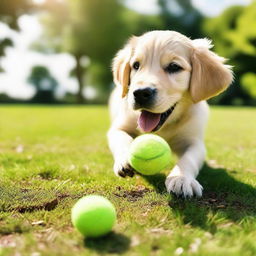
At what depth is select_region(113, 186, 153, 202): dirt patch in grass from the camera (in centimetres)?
343

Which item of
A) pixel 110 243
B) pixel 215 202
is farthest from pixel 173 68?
pixel 110 243

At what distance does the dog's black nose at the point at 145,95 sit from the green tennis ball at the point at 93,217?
137 centimetres

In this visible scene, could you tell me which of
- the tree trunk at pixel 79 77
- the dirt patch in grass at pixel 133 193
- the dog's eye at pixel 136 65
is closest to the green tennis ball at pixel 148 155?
the dirt patch in grass at pixel 133 193

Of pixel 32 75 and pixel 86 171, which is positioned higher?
pixel 86 171

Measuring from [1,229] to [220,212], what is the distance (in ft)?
5.20

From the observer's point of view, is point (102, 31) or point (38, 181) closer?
point (38, 181)

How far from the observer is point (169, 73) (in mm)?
4164

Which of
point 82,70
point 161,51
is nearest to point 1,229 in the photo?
point 161,51

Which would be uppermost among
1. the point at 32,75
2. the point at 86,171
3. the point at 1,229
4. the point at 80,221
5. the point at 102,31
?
the point at 80,221

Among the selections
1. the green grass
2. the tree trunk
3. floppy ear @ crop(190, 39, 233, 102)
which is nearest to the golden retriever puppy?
floppy ear @ crop(190, 39, 233, 102)

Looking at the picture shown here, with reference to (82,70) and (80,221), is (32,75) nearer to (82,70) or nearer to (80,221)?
(82,70)

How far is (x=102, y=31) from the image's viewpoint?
4284 cm

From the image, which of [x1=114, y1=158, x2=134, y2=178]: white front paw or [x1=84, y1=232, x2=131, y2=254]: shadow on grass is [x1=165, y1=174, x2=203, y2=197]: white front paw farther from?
[x1=84, y1=232, x2=131, y2=254]: shadow on grass

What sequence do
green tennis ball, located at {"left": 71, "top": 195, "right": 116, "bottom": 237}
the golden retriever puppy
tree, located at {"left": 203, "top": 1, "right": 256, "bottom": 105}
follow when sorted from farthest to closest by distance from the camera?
tree, located at {"left": 203, "top": 1, "right": 256, "bottom": 105} → the golden retriever puppy → green tennis ball, located at {"left": 71, "top": 195, "right": 116, "bottom": 237}
